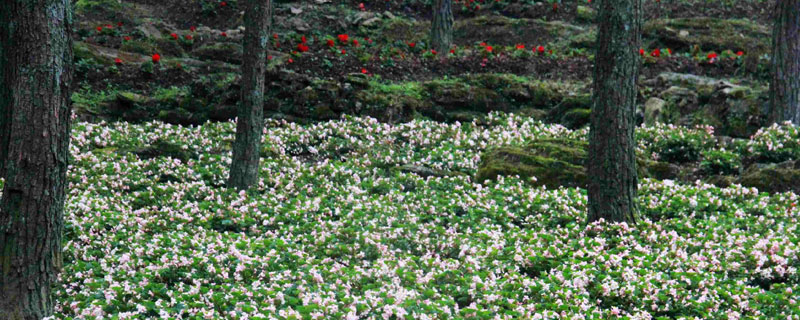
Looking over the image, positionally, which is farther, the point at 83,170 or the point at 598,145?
the point at 83,170

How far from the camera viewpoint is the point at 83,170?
10.2 m

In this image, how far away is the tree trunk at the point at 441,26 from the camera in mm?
18531

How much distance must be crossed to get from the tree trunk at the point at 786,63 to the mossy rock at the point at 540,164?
14.6ft

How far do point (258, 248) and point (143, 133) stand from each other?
6422 mm

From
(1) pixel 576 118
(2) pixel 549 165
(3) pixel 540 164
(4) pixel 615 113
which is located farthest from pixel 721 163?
(4) pixel 615 113

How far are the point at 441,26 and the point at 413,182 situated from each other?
9.08 meters

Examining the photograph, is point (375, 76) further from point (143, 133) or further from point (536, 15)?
point (536, 15)

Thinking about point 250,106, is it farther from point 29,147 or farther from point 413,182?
point 29,147

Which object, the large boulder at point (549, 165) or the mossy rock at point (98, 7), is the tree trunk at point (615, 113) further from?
the mossy rock at point (98, 7)

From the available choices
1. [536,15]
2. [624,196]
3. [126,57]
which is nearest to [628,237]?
[624,196]

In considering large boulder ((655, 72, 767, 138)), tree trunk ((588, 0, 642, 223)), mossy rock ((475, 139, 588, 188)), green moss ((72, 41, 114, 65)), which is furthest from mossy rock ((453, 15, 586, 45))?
tree trunk ((588, 0, 642, 223))

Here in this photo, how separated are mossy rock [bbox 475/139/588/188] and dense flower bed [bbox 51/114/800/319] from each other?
1.51 ft

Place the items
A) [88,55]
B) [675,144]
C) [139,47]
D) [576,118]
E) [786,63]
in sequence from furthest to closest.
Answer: [139,47] → [88,55] → [576,118] → [786,63] → [675,144]

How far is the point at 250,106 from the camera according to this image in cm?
982
